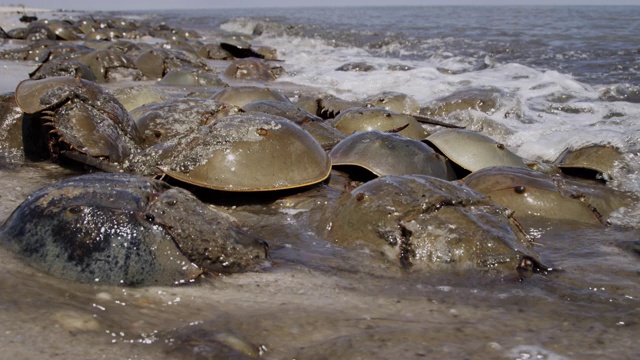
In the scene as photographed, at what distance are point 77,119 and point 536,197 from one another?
8.05 ft

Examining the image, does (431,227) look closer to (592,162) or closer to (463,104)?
(592,162)

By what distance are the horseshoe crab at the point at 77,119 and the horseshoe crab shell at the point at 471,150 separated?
1854mm

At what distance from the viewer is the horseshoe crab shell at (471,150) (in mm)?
3453

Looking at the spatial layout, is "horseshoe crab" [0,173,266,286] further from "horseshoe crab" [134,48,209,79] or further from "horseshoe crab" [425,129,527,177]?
"horseshoe crab" [134,48,209,79]

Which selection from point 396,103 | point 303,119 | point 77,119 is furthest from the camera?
point 396,103

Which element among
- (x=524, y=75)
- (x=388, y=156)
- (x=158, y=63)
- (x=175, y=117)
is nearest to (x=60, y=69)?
(x=158, y=63)

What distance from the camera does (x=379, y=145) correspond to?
315 cm

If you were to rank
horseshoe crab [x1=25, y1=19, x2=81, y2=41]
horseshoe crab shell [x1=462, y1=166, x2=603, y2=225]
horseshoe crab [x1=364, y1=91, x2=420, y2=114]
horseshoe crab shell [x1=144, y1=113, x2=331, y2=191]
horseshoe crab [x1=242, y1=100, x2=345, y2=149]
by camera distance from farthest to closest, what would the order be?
horseshoe crab [x1=25, y1=19, x2=81, y2=41] < horseshoe crab [x1=364, y1=91, x2=420, y2=114] < horseshoe crab [x1=242, y1=100, x2=345, y2=149] < horseshoe crab shell [x1=462, y1=166, x2=603, y2=225] < horseshoe crab shell [x1=144, y1=113, x2=331, y2=191]

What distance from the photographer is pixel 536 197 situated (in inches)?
114

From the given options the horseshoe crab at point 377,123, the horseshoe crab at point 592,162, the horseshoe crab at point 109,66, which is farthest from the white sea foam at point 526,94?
the horseshoe crab at point 109,66

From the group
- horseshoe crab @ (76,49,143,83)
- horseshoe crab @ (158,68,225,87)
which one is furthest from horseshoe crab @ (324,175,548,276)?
horseshoe crab @ (76,49,143,83)

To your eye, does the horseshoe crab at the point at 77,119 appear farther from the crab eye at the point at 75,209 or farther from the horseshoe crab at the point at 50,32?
the horseshoe crab at the point at 50,32

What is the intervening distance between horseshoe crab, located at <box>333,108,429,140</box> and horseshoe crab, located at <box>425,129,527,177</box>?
0.52 meters

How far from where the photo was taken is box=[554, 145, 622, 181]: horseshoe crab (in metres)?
3.74
